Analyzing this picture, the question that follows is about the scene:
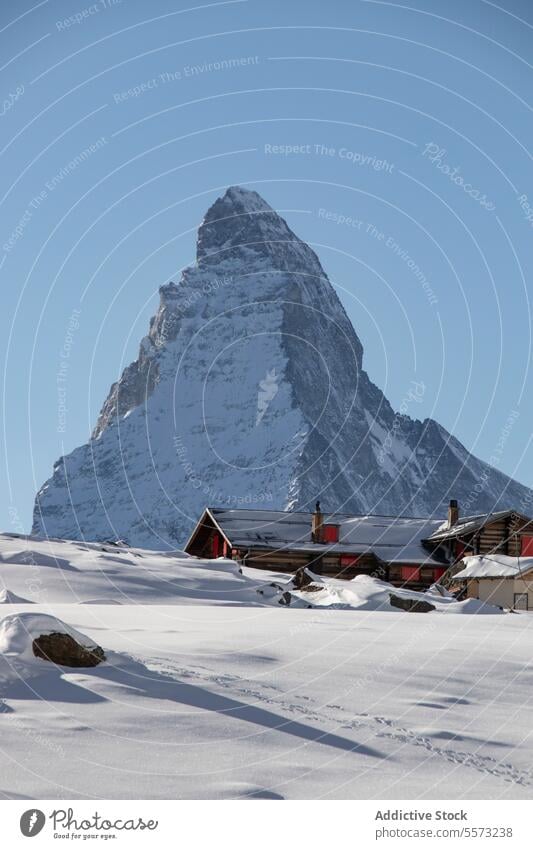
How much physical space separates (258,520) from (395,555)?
915 centimetres

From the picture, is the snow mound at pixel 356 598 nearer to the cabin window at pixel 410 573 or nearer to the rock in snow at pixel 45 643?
the rock in snow at pixel 45 643

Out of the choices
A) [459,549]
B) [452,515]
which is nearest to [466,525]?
[459,549]

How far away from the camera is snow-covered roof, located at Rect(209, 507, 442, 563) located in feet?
198

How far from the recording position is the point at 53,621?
12180 mm

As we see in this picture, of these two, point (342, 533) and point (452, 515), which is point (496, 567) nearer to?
point (452, 515)

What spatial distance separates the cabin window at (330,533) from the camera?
205 feet

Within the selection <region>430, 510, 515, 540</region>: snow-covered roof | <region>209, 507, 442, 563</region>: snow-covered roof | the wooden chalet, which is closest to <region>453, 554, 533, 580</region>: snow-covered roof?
the wooden chalet

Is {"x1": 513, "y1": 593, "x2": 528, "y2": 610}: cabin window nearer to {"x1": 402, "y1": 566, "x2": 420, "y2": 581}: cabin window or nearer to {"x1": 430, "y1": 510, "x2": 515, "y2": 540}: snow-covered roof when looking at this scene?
{"x1": 430, "y1": 510, "x2": 515, "y2": 540}: snow-covered roof

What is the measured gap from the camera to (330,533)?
62844 mm

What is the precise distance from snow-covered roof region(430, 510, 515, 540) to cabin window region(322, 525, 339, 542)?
578 cm

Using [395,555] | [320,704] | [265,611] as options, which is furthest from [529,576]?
[320,704]

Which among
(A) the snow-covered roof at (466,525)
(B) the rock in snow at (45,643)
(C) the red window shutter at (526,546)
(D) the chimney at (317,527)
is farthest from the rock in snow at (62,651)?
(D) the chimney at (317,527)

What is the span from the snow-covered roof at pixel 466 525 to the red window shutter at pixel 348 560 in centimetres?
535

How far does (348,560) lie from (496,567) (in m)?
13.5
